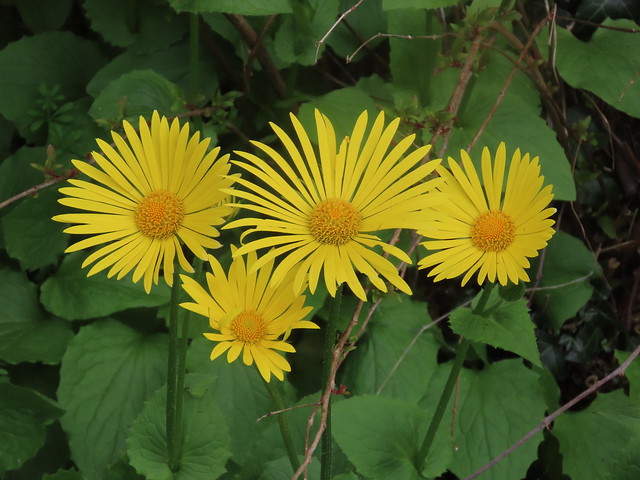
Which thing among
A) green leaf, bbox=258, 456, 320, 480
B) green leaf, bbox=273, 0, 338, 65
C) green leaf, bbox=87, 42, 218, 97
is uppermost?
green leaf, bbox=87, 42, 218, 97

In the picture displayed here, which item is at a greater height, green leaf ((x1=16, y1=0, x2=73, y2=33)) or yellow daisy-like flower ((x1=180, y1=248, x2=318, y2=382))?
green leaf ((x1=16, y1=0, x2=73, y2=33))

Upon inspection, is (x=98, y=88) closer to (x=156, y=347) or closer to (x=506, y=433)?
(x=156, y=347)

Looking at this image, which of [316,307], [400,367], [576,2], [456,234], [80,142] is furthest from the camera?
[576,2]

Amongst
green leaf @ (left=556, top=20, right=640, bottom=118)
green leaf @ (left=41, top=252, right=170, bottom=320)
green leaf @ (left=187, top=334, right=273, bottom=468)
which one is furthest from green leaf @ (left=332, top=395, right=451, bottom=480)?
green leaf @ (left=556, top=20, right=640, bottom=118)

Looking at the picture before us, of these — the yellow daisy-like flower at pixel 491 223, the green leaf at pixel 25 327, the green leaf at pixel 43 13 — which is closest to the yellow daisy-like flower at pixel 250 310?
the yellow daisy-like flower at pixel 491 223

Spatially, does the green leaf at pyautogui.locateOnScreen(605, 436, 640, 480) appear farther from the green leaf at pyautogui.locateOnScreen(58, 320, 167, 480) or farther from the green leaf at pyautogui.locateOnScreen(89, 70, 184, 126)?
the green leaf at pyautogui.locateOnScreen(89, 70, 184, 126)

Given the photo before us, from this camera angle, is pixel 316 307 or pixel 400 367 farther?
pixel 400 367

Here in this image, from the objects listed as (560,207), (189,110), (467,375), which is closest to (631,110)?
(560,207)
